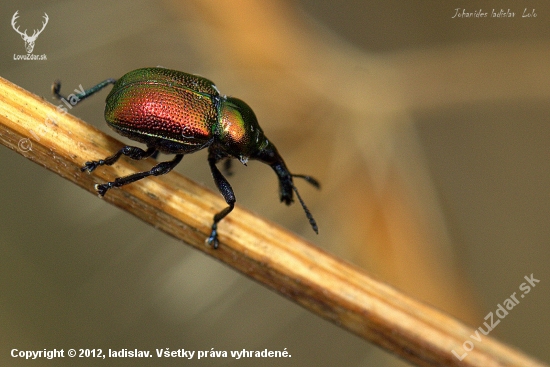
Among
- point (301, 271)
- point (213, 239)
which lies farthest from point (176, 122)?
point (301, 271)

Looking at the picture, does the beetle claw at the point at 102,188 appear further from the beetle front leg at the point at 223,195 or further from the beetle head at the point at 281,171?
the beetle head at the point at 281,171

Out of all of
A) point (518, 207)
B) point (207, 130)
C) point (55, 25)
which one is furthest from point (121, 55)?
point (518, 207)

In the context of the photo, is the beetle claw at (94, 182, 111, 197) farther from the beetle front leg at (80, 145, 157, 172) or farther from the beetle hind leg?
the beetle hind leg
